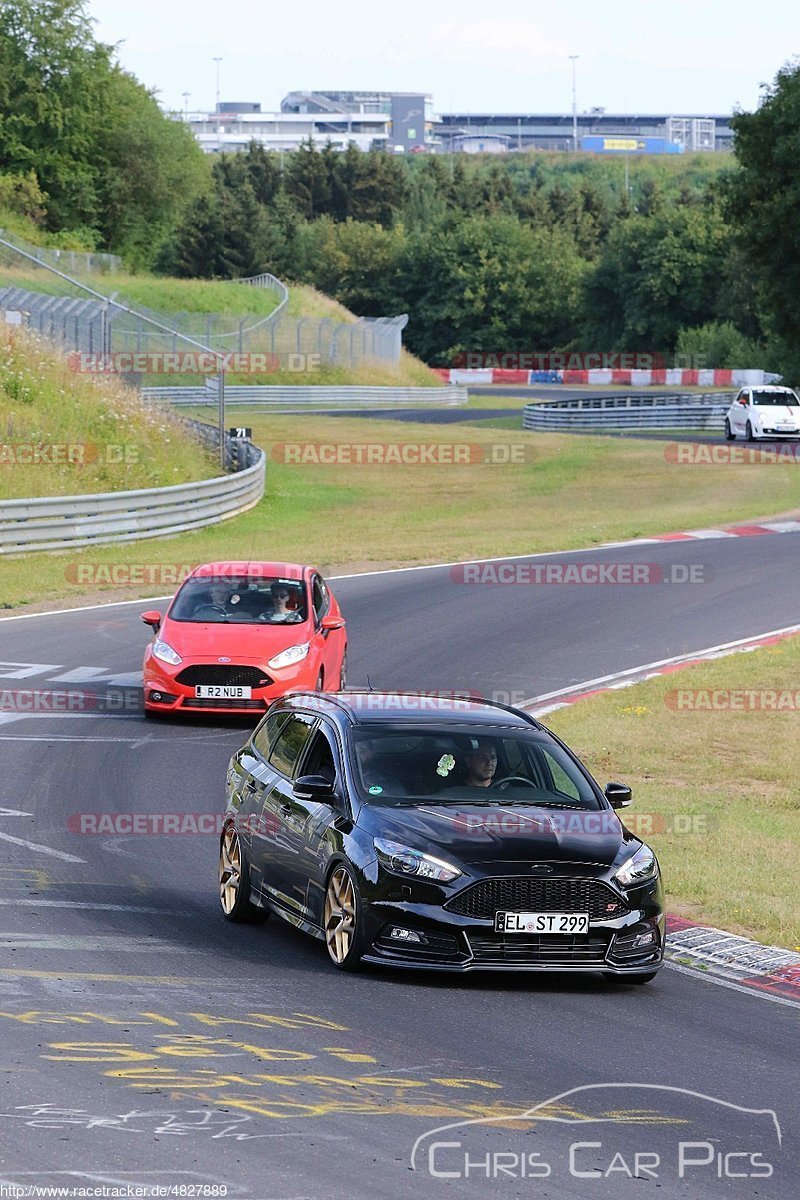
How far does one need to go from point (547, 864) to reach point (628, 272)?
109 m

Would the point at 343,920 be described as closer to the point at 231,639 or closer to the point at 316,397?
the point at 231,639

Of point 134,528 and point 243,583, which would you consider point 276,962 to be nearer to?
point 243,583

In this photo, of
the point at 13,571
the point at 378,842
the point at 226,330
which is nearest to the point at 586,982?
the point at 378,842

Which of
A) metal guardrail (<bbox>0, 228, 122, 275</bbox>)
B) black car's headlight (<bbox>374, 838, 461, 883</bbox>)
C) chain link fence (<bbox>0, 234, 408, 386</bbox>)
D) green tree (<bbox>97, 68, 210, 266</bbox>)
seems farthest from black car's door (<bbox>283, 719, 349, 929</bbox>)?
green tree (<bbox>97, 68, 210, 266</bbox>)

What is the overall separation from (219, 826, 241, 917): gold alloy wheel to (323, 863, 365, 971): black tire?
3.84ft

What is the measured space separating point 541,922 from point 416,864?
72cm

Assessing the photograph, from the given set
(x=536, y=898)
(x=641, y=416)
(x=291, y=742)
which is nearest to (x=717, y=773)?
(x=291, y=742)

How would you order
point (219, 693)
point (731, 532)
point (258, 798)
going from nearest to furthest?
1. point (258, 798)
2. point (219, 693)
3. point (731, 532)

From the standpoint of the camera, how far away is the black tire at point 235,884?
10.2m

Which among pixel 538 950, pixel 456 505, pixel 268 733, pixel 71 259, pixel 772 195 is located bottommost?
pixel 456 505

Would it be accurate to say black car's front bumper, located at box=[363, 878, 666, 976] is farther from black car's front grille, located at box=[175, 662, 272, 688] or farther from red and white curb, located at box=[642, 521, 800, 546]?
red and white curb, located at box=[642, 521, 800, 546]

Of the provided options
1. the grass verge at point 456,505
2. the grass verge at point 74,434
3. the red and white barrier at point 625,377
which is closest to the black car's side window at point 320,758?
the grass verge at point 456,505

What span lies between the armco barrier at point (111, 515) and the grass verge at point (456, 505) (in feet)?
1.07

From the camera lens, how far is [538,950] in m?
8.76
